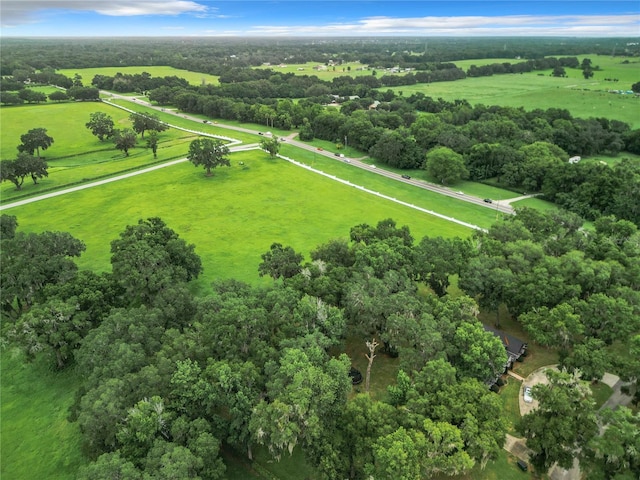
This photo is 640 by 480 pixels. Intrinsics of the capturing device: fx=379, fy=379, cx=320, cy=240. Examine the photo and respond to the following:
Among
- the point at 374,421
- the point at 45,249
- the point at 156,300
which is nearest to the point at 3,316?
the point at 45,249

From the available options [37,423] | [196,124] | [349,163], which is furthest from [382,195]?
[196,124]

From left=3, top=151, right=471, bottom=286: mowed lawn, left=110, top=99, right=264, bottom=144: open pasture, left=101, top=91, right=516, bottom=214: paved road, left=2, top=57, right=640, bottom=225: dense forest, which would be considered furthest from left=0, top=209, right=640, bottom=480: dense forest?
left=110, top=99, right=264, bottom=144: open pasture

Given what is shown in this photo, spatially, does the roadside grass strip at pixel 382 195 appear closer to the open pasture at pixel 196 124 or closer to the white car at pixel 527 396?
the open pasture at pixel 196 124

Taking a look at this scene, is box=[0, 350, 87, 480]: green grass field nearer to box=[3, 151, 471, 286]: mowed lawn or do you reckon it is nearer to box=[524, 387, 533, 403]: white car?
box=[3, 151, 471, 286]: mowed lawn

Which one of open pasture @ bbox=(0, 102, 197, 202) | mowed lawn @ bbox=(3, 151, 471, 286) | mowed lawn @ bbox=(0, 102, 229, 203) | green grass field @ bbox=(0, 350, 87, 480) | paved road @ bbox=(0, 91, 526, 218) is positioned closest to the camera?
green grass field @ bbox=(0, 350, 87, 480)

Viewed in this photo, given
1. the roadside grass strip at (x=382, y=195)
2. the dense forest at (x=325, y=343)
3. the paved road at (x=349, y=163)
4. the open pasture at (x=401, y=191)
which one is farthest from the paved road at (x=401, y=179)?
the dense forest at (x=325, y=343)

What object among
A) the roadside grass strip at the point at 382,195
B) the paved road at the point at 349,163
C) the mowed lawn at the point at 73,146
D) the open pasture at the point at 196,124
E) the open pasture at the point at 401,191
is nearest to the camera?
the roadside grass strip at the point at 382,195
